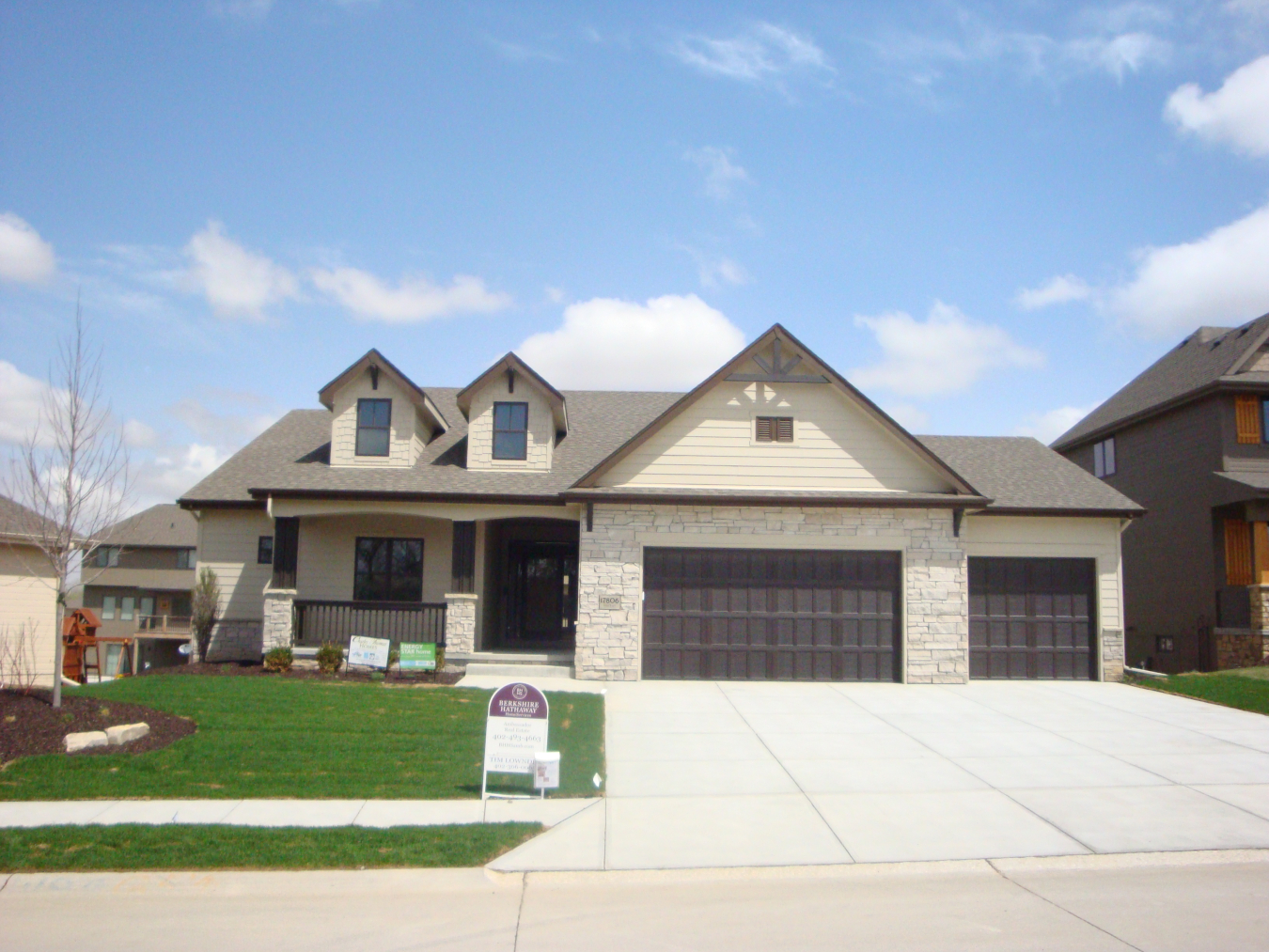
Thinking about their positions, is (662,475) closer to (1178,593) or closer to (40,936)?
(40,936)

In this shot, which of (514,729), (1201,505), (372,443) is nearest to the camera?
(514,729)

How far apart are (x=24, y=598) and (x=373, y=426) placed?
31.4ft

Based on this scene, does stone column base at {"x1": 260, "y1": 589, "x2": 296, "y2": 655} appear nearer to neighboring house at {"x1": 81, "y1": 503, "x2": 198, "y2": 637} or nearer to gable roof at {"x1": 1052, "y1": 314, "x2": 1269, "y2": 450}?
gable roof at {"x1": 1052, "y1": 314, "x2": 1269, "y2": 450}

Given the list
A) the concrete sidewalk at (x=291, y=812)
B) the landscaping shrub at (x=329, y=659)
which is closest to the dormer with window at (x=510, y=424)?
the landscaping shrub at (x=329, y=659)

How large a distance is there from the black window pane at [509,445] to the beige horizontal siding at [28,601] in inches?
419

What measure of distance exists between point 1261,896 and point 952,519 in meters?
10.6

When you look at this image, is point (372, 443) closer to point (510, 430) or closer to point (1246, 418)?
point (510, 430)

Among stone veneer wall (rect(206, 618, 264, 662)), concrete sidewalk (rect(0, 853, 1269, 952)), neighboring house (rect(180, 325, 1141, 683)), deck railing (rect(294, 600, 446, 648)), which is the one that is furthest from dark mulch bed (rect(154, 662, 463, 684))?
concrete sidewalk (rect(0, 853, 1269, 952))

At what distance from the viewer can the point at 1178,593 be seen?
77.2 feet

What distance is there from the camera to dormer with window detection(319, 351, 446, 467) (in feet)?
64.0

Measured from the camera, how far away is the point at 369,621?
18719 mm


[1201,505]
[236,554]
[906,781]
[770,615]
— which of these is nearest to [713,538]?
[770,615]

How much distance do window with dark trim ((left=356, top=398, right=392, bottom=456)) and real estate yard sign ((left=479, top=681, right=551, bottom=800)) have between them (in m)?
11.2

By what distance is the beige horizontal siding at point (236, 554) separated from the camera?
1998cm
